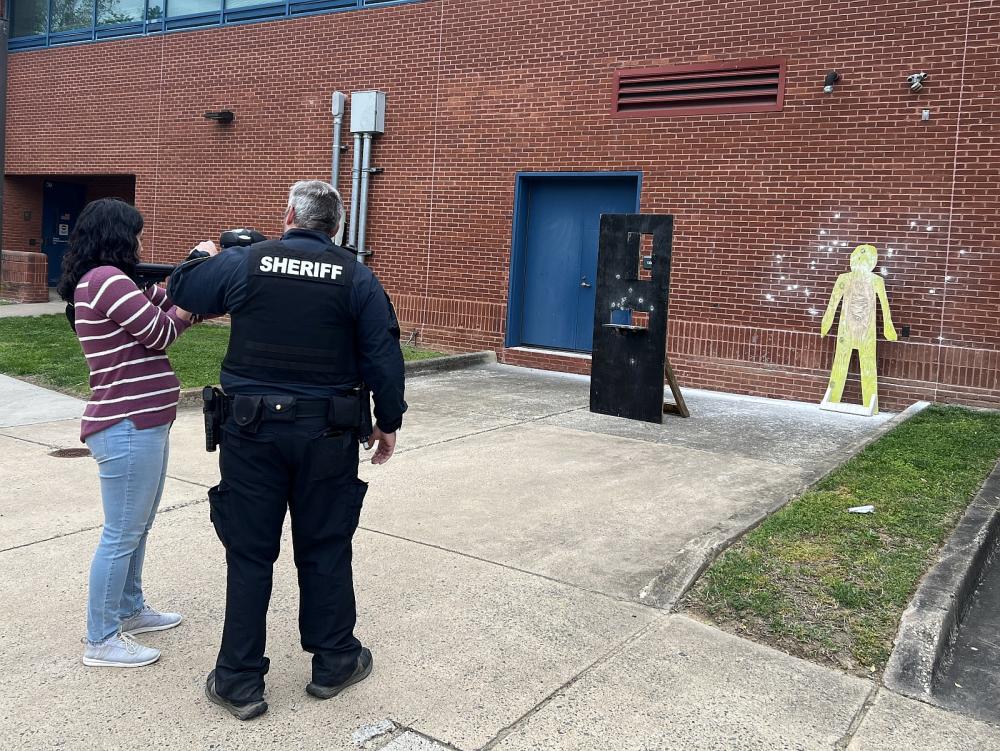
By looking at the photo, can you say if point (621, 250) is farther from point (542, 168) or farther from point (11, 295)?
point (11, 295)

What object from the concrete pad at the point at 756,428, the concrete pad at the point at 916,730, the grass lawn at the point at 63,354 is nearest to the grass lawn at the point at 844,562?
the concrete pad at the point at 916,730

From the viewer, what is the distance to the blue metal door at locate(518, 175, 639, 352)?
40.8ft

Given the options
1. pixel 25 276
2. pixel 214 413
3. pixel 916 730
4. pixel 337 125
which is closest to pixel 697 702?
pixel 916 730

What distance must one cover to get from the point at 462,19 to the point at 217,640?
36.4 ft

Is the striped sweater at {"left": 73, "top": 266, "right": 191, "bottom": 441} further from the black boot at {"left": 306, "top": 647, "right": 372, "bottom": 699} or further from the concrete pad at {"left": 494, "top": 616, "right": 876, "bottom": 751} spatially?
the concrete pad at {"left": 494, "top": 616, "right": 876, "bottom": 751}

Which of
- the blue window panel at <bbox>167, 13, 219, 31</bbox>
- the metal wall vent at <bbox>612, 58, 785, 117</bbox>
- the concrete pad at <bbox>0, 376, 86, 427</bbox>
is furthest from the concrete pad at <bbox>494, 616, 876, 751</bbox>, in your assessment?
the blue window panel at <bbox>167, 13, 219, 31</bbox>

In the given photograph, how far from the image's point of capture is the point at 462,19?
43.1 ft

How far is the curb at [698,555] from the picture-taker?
15.2 ft

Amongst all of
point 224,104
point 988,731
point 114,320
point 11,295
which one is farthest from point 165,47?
point 988,731

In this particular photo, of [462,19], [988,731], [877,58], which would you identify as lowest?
[988,731]

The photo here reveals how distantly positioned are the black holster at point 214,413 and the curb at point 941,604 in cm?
287

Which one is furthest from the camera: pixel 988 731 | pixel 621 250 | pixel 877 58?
pixel 877 58

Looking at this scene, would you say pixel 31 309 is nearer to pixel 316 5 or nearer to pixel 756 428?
pixel 316 5

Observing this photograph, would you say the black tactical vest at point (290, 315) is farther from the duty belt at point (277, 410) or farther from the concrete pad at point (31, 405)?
the concrete pad at point (31, 405)
